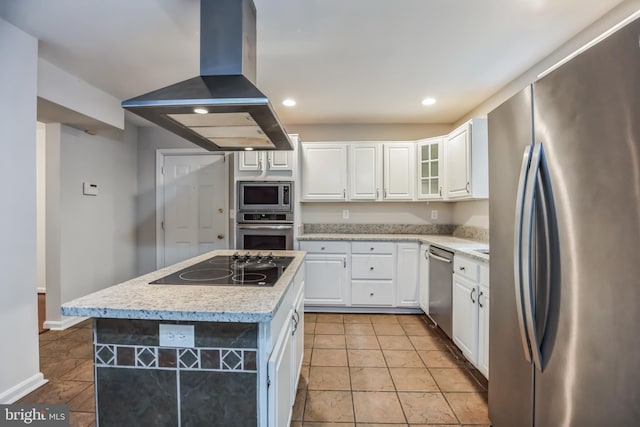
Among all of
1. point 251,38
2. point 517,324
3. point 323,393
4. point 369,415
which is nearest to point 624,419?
point 517,324

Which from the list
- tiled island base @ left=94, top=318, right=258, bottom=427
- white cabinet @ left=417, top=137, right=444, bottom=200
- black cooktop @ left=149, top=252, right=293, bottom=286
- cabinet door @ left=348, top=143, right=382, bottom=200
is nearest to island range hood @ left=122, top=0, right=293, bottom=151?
black cooktop @ left=149, top=252, right=293, bottom=286

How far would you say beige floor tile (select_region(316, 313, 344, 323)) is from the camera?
10.7 feet

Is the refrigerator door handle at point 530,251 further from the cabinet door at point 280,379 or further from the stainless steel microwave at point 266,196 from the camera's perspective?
the stainless steel microwave at point 266,196

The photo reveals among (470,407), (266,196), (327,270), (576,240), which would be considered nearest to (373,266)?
(327,270)

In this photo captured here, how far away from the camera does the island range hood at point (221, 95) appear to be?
4.02 feet

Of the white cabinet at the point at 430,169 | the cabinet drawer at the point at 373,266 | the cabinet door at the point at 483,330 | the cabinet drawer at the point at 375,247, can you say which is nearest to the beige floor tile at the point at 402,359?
the cabinet door at the point at 483,330

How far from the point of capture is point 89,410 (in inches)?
71.0

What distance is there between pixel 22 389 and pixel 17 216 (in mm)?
1115

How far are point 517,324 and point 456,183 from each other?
2.01 m

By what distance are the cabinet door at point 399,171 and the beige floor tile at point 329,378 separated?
2.10 metres

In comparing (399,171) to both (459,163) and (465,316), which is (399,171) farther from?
(465,316)

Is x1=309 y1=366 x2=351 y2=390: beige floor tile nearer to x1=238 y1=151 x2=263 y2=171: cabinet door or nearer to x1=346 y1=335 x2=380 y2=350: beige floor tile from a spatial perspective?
x1=346 y1=335 x2=380 y2=350: beige floor tile

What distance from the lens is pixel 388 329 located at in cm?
305

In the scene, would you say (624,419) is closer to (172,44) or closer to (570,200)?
(570,200)
